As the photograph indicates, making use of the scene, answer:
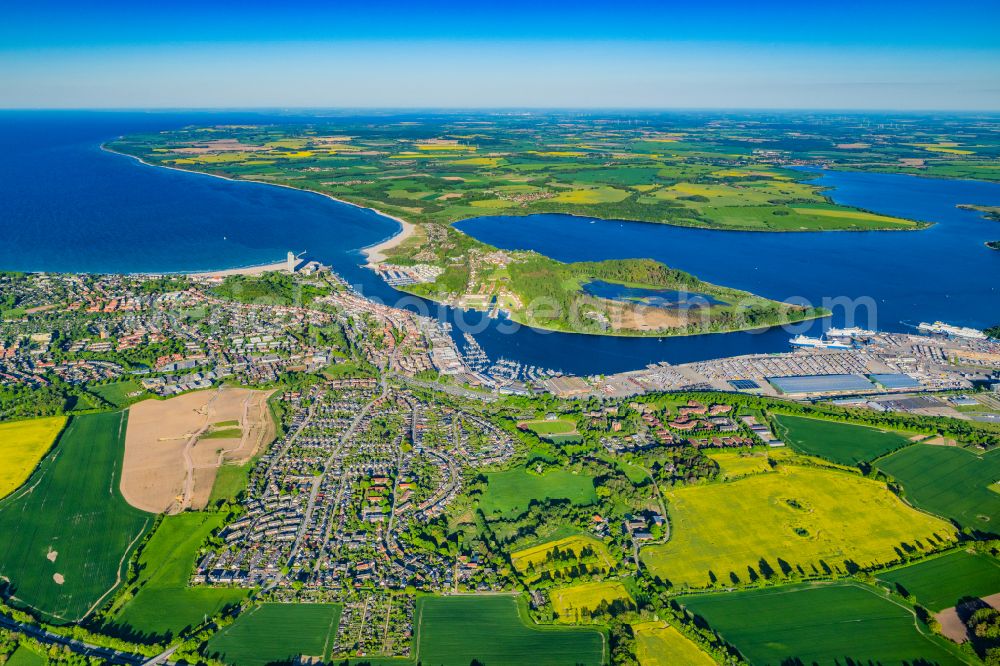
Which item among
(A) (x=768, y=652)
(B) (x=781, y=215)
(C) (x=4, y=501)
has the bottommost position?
(A) (x=768, y=652)

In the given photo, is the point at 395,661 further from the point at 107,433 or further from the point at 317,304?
the point at 317,304

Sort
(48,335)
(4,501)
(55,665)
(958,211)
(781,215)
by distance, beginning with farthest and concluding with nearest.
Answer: (958,211) < (781,215) < (48,335) < (4,501) < (55,665)

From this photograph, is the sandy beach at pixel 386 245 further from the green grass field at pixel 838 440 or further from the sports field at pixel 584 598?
the sports field at pixel 584 598

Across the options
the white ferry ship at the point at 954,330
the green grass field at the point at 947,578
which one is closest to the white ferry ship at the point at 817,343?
the white ferry ship at the point at 954,330

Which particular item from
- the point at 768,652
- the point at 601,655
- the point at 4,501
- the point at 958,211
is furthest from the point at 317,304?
the point at 958,211

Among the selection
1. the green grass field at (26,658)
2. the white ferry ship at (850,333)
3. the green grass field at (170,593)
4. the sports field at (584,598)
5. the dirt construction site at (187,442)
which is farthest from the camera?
the white ferry ship at (850,333)

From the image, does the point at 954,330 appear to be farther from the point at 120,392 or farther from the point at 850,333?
the point at 120,392
